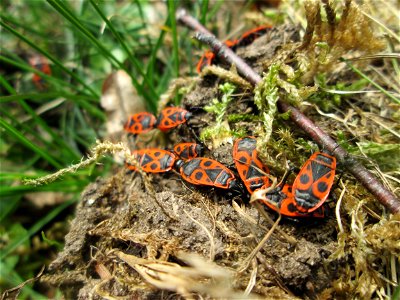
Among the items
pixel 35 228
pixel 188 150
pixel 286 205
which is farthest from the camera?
pixel 35 228

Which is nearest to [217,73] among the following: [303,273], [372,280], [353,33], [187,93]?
[187,93]

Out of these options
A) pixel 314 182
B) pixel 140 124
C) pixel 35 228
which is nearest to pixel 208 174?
pixel 314 182

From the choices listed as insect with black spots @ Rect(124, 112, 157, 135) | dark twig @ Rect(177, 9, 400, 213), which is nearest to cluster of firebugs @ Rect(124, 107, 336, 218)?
dark twig @ Rect(177, 9, 400, 213)

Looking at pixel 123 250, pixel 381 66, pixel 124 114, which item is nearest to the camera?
pixel 123 250

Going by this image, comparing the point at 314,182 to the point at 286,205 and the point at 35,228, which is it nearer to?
the point at 286,205

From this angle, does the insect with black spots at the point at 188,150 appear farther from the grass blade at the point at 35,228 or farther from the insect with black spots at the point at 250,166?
the grass blade at the point at 35,228

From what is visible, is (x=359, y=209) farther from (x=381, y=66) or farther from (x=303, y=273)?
(x=381, y=66)

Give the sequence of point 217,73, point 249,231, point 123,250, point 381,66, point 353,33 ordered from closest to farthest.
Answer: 1. point 249,231
2. point 123,250
3. point 353,33
4. point 217,73
5. point 381,66
